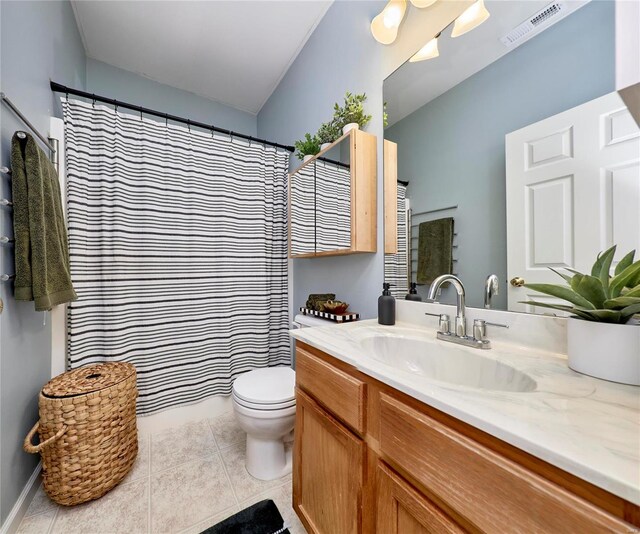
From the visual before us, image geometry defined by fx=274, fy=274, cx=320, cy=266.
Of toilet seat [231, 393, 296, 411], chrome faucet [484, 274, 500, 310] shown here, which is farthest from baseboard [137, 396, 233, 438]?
chrome faucet [484, 274, 500, 310]

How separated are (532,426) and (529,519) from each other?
0.13m

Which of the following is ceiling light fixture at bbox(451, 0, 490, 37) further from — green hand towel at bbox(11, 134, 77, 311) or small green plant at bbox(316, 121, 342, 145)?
green hand towel at bbox(11, 134, 77, 311)

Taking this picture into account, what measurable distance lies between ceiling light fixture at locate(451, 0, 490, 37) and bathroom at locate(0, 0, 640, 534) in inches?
0.5

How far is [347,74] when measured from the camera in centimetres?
168

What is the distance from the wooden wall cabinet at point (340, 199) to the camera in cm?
144

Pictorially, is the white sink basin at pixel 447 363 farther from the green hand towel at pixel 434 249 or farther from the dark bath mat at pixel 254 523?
the dark bath mat at pixel 254 523

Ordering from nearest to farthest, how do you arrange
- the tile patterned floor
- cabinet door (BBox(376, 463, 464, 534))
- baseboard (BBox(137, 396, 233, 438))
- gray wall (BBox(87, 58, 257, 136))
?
cabinet door (BBox(376, 463, 464, 534)) < the tile patterned floor < baseboard (BBox(137, 396, 233, 438)) < gray wall (BBox(87, 58, 257, 136))

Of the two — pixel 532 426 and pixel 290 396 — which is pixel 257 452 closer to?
pixel 290 396

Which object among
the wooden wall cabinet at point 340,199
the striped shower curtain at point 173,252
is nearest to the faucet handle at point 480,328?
the wooden wall cabinet at point 340,199

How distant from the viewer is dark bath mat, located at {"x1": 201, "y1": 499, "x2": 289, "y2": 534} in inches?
43.9

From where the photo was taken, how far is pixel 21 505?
1.15 m

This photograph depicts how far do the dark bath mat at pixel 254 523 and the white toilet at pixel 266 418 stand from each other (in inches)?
7.5

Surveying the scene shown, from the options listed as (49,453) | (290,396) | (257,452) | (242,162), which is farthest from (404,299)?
(49,453)

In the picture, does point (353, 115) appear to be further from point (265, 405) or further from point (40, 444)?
point (40, 444)
